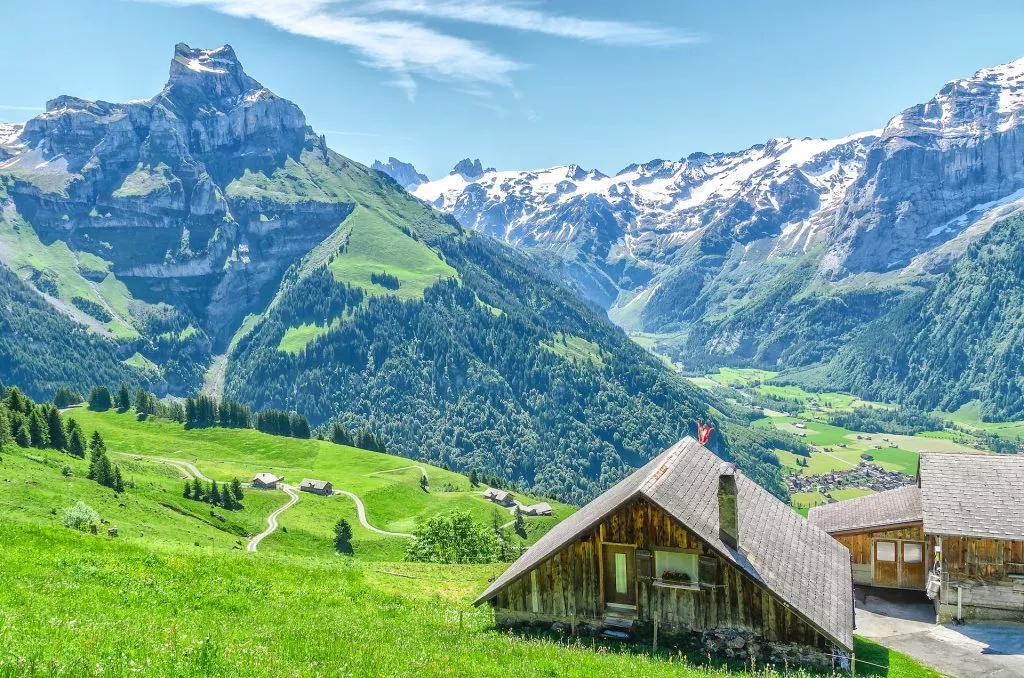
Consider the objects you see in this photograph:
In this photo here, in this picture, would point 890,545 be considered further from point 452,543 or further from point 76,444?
point 76,444

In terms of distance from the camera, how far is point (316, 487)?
13650cm

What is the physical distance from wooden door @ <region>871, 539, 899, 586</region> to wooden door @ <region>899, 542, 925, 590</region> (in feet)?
1.10

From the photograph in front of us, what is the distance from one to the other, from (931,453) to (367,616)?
1414 inches

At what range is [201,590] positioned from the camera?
1086 inches

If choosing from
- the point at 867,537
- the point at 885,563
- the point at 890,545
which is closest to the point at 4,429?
the point at 867,537

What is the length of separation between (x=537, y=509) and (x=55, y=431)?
97.1 metres

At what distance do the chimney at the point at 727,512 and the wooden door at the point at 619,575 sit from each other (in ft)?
12.9

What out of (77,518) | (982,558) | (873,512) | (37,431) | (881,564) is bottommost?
(881,564)

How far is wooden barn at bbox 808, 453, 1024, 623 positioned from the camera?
36.8 metres

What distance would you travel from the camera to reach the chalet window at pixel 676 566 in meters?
28.0

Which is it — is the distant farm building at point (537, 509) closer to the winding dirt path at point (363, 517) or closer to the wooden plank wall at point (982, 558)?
the winding dirt path at point (363, 517)

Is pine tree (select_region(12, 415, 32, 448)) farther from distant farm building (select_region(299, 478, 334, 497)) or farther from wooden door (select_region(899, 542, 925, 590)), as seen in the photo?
wooden door (select_region(899, 542, 925, 590))

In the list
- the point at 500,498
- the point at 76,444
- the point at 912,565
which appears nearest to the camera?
the point at 912,565

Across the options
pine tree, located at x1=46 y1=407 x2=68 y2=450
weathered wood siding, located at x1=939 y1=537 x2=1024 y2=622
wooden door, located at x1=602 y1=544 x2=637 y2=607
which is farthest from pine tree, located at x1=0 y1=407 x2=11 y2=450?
weathered wood siding, located at x1=939 y1=537 x2=1024 y2=622
